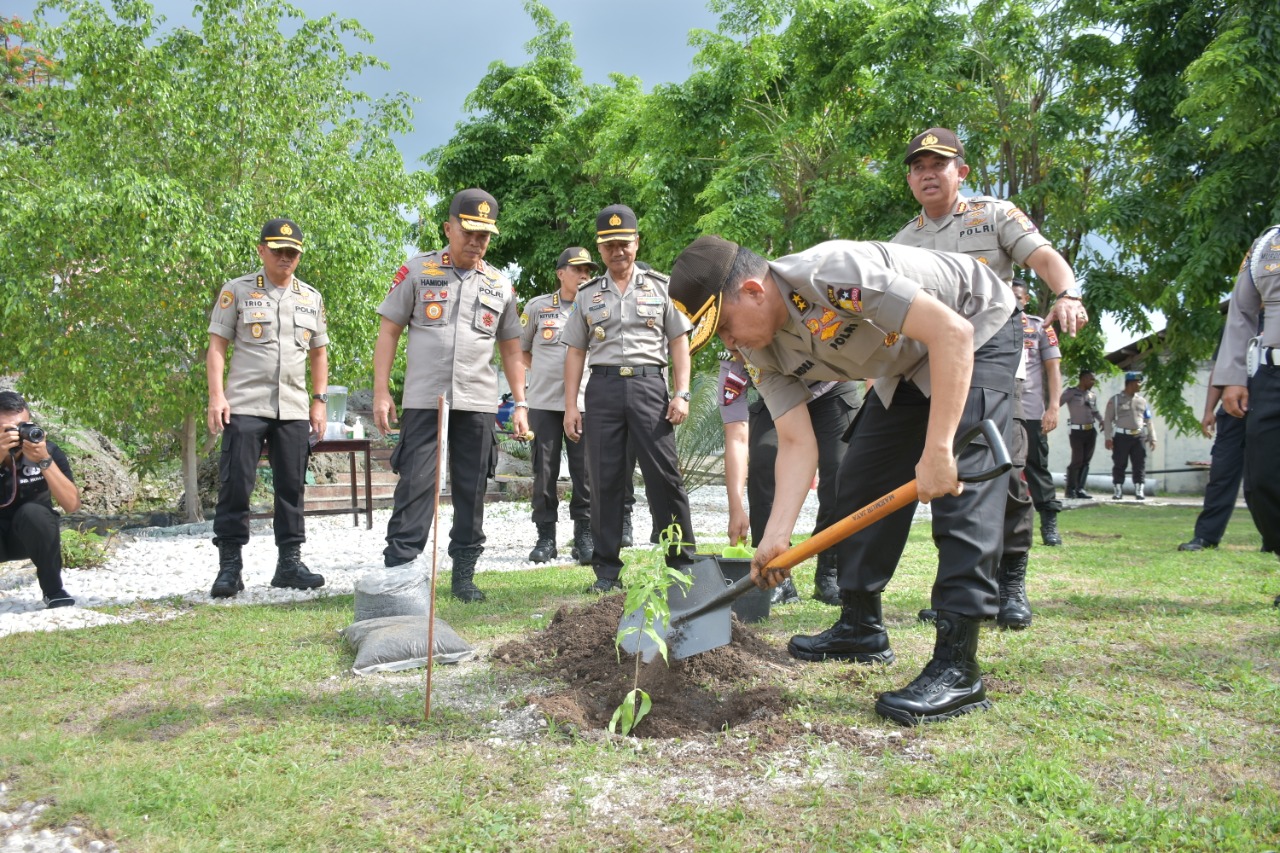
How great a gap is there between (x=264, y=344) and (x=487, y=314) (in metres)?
1.46

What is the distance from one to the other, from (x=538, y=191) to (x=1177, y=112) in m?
18.6

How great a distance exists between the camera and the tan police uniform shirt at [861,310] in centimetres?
271

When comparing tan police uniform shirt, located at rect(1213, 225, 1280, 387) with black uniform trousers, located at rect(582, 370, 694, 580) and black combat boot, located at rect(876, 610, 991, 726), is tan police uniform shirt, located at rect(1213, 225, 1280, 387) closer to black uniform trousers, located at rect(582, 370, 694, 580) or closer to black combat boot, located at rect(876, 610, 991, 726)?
black combat boot, located at rect(876, 610, 991, 726)

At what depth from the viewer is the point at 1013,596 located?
431cm

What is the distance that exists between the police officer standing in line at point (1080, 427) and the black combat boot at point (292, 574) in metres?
13.4

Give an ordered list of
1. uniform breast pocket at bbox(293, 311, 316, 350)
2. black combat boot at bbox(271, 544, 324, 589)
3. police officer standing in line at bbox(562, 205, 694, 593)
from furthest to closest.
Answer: uniform breast pocket at bbox(293, 311, 316, 350)
black combat boot at bbox(271, 544, 324, 589)
police officer standing in line at bbox(562, 205, 694, 593)

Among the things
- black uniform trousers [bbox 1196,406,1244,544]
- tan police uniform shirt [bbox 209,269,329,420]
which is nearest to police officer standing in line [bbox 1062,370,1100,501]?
black uniform trousers [bbox 1196,406,1244,544]

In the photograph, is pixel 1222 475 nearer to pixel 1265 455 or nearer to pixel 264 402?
pixel 1265 455

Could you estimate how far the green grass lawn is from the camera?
219cm

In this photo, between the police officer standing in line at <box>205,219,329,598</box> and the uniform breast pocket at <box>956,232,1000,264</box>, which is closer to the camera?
the uniform breast pocket at <box>956,232,1000,264</box>

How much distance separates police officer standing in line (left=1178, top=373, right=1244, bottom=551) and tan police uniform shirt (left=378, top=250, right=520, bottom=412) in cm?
466

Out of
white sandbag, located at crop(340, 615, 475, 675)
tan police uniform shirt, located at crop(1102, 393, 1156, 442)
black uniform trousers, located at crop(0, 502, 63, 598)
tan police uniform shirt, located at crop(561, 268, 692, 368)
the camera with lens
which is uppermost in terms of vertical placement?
tan police uniform shirt, located at crop(561, 268, 692, 368)

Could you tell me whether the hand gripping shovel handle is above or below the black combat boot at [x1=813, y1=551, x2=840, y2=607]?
above

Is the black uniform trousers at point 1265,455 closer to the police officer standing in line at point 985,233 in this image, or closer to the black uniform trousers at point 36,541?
the police officer standing in line at point 985,233
